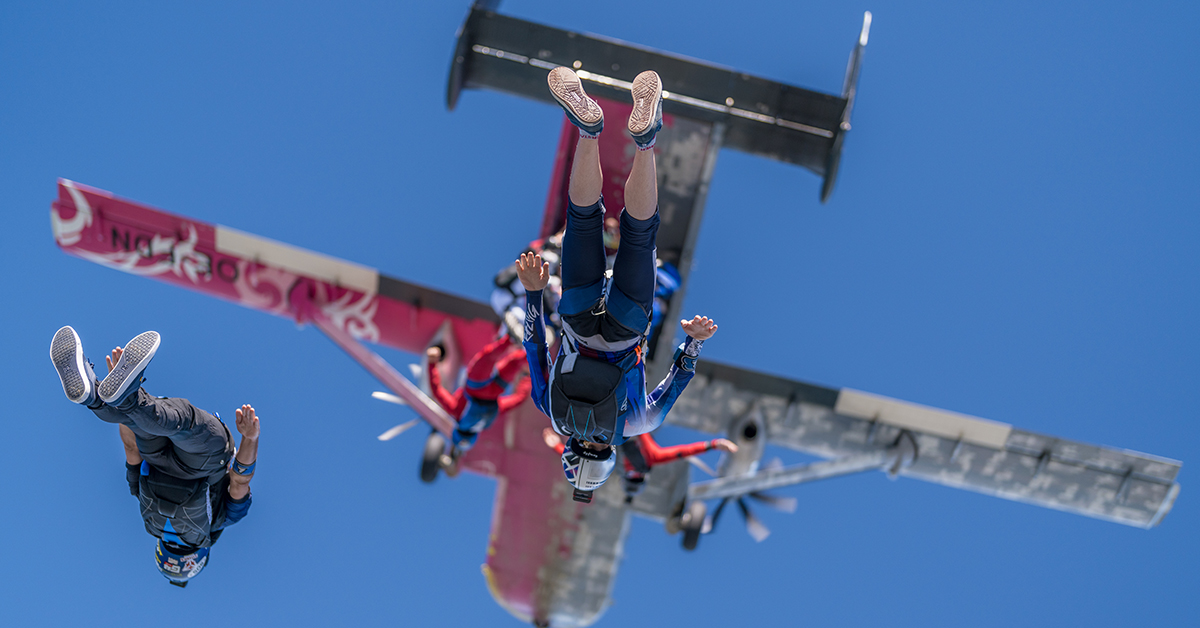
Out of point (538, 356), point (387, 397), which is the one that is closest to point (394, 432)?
point (387, 397)

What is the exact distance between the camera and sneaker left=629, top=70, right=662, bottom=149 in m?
6.08

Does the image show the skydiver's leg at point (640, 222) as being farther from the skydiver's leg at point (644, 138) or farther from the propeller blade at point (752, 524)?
the propeller blade at point (752, 524)

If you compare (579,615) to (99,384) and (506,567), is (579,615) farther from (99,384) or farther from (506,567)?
(99,384)

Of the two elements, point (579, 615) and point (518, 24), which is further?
point (579, 615)

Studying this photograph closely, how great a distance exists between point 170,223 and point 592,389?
27.6 ft

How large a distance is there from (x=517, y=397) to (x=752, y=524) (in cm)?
362

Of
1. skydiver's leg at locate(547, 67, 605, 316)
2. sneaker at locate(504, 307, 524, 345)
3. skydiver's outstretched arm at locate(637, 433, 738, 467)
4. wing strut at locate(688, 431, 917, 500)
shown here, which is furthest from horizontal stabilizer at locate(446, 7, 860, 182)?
wing strut at locate(688, 431, 917, 500)

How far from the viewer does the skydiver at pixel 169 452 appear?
6.59m

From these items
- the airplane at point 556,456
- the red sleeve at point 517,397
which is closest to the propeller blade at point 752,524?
the airplane at point 556,456

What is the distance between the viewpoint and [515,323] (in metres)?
10.1

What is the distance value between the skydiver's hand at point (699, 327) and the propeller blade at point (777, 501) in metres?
5.89

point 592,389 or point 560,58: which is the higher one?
point 560,58

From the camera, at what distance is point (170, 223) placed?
42.8 feet

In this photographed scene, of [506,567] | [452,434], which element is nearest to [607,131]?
[452,434]
